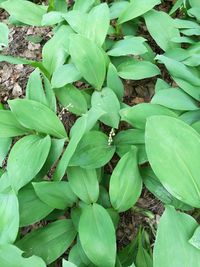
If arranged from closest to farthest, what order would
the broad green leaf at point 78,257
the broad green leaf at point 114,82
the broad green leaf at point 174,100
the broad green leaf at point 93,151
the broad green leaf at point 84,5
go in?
the broad green leaf at point 78,257, the broad green leaf at point 93,151, the broad green leaf at point 174,100, the broad green leaf at point 114,82, the broad green leaf at point 84,5

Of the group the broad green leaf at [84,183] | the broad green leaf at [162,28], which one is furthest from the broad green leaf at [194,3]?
the broad green leaf at [84,183]

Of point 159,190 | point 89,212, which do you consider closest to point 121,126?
point 159,190

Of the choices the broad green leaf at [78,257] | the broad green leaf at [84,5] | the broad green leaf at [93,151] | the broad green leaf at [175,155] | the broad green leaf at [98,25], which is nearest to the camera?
the broad green leaf at [175,155]

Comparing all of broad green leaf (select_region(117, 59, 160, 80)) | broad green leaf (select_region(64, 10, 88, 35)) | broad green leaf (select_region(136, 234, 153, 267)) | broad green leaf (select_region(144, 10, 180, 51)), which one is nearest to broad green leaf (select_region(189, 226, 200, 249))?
broad green leaf (select_region(136, 234, 153, 267))

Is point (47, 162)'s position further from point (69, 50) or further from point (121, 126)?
point (69, 50)

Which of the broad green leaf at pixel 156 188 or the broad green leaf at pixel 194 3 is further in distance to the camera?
the broad green leaf at pixel 194 3

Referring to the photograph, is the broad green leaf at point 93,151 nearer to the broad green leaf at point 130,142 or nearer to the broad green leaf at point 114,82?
the broad green leaf at point 130,142

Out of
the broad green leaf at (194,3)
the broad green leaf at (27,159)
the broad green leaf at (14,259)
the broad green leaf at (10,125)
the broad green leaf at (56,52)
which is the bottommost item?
the broad green leaf at (14,259)

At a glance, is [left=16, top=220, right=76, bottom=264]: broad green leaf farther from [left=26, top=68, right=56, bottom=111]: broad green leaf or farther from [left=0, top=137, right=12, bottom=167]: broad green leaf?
[left=26, top=68, right=56, bottom=111]: broad green leaf
